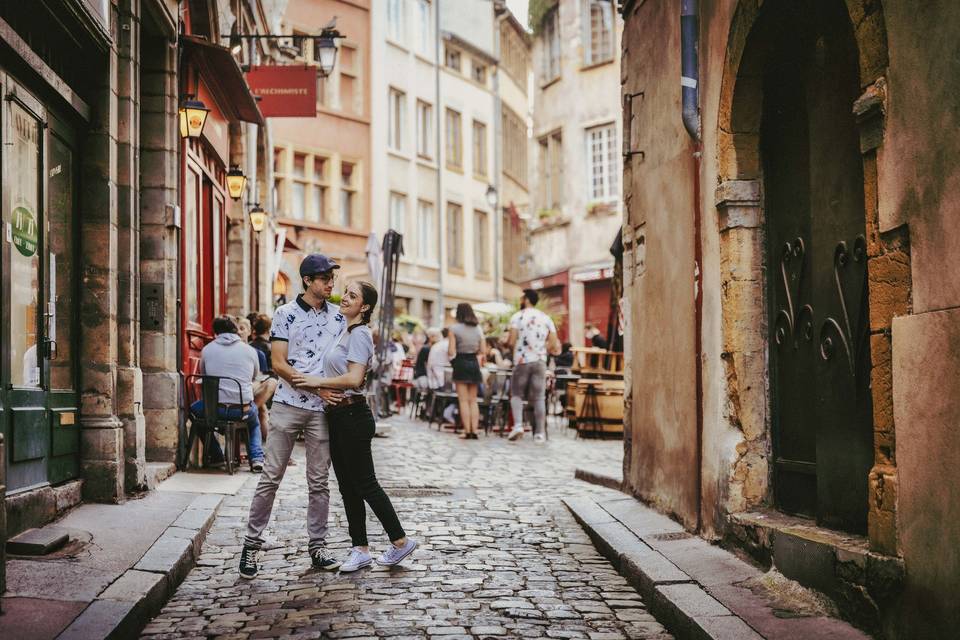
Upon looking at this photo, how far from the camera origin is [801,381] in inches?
276

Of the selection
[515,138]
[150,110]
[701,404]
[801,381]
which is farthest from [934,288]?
[515,138]

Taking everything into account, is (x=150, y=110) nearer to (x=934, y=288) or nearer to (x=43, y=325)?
(x=43, y=325)

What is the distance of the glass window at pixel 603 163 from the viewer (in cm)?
3106

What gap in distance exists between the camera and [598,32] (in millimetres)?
31969

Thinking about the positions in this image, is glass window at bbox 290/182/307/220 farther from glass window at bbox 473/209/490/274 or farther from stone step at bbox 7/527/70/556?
stone step at bbox 7/527/70/556

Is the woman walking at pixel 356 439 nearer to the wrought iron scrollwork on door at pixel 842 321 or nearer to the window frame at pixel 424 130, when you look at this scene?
the wrought iron scrollwork on door at pixel 842 321

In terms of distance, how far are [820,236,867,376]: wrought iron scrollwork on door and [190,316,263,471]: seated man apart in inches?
262

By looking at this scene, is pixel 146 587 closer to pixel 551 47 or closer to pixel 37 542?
pixel 37 542

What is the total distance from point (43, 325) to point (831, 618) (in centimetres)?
514

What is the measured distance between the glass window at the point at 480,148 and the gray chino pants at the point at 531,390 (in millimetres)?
26349

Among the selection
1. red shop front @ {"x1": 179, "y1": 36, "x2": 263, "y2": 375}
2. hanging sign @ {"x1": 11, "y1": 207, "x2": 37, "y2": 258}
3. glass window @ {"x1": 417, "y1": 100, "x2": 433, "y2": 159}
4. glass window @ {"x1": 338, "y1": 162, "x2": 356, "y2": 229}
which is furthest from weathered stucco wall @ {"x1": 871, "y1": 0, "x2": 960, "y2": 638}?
glass window @ {"x1": 417, "y1": 100, "x2": 433, "y2": 159}

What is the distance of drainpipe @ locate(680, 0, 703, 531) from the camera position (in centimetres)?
804

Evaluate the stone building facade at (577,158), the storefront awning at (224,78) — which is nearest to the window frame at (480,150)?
the stone building facade at (577,158)

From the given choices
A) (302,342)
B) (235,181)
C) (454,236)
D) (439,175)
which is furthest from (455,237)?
(302,342)
